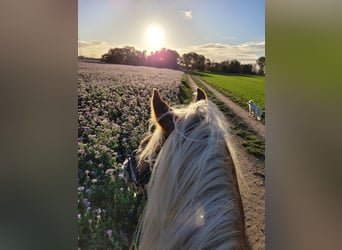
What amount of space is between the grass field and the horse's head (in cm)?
7

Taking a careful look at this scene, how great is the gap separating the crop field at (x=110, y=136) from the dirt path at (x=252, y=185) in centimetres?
31

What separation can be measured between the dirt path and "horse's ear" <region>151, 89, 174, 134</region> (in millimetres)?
257

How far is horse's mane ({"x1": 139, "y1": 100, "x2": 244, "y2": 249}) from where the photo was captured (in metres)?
1.51

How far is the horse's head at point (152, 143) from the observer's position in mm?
1584

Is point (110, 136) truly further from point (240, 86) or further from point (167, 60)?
point (240, 86)

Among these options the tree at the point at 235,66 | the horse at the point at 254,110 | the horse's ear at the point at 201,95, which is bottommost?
the horse at the point at 254,110

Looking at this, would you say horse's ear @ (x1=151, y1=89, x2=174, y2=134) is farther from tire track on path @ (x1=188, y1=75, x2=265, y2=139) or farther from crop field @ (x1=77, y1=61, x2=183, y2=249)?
tire track on path @ (x1=188, y1=75, x2=265, y2=139)

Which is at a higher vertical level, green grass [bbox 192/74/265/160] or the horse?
the horse

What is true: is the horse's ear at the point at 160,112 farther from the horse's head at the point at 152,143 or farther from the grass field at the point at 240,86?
the grass field at the point at 240,86

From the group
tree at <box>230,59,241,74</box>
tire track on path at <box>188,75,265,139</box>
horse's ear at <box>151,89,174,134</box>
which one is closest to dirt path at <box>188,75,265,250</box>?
tire track on path at <box>188,75,265,139</box>

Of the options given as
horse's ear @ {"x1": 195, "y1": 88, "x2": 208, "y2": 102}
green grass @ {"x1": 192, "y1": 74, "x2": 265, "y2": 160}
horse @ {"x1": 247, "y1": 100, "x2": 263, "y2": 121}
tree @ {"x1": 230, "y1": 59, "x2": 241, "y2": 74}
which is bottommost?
green grass @ {"x1": 192, "y1": 74, "x2": 265, "y2": 160}

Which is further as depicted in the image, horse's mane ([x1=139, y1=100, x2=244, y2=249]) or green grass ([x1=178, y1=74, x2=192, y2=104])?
green grass ([x1=178, y1=74, x2=192, y2=104])

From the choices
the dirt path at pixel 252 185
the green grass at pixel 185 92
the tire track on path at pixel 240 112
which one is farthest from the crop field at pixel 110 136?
the dirt path at pixel 252 185
